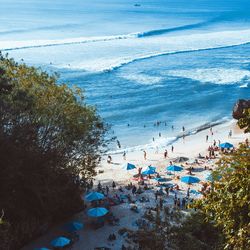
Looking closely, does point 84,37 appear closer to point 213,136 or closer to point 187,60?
point 187,60

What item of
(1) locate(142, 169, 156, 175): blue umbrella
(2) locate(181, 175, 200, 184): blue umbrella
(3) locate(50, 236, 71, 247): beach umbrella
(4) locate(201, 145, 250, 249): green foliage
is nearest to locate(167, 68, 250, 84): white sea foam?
(1) locate(142, 169, 156, 175): blue umbrella

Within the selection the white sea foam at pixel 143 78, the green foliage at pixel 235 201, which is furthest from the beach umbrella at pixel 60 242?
the white sea foam at pixel 143 78

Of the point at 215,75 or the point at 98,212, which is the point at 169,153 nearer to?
the point at 98,212

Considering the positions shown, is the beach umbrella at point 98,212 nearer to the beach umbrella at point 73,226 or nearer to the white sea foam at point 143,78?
the beach umbrella at point 73,226

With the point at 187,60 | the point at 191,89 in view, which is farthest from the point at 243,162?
the point at 187,60

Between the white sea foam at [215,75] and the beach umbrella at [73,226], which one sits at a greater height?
the white sea foam at [215,75]

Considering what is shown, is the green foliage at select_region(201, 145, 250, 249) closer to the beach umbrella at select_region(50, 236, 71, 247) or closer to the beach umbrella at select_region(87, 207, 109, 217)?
the beach umbrella at select_region(50, 236, 71, 247)
